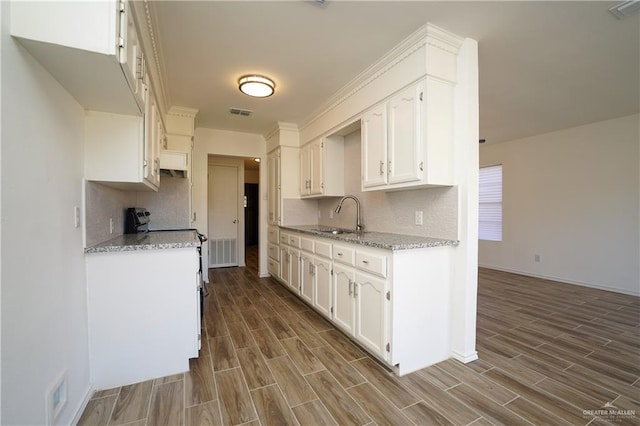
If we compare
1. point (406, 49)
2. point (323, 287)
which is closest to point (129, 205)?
point (323, 287)

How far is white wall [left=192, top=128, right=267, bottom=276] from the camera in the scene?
4418mm

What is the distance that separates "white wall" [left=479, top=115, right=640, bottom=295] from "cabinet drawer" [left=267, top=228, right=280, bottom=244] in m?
→ 4.26

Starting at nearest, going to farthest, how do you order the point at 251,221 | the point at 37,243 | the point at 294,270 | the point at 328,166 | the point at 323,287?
1. the point at 37,243
2. the point at 323,287
3. the point at 294,270
4. the point at 328,166
5. the point at 251,221

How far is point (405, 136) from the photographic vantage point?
7.45 feet

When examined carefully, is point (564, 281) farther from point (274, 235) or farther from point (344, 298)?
point (274, 235)

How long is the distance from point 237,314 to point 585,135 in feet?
18.2


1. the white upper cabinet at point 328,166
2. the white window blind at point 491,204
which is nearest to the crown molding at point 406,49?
the white upper cabinet at point 328,166

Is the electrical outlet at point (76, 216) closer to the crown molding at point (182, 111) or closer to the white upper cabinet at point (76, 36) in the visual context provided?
the white upper cabinet at point (76, 36)

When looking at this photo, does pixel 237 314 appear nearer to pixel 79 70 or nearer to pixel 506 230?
pixel 79 70

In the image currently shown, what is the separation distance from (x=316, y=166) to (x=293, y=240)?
1.08 meters

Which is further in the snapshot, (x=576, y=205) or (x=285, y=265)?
(x=576, y=205)

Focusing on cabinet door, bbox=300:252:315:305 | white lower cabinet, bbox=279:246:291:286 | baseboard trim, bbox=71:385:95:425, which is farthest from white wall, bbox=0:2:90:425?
white lower cabinet, bbox=279:246:291:286

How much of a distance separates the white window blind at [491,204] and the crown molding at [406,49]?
400 cm

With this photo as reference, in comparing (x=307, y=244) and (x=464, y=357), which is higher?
(x=307, y=244)
